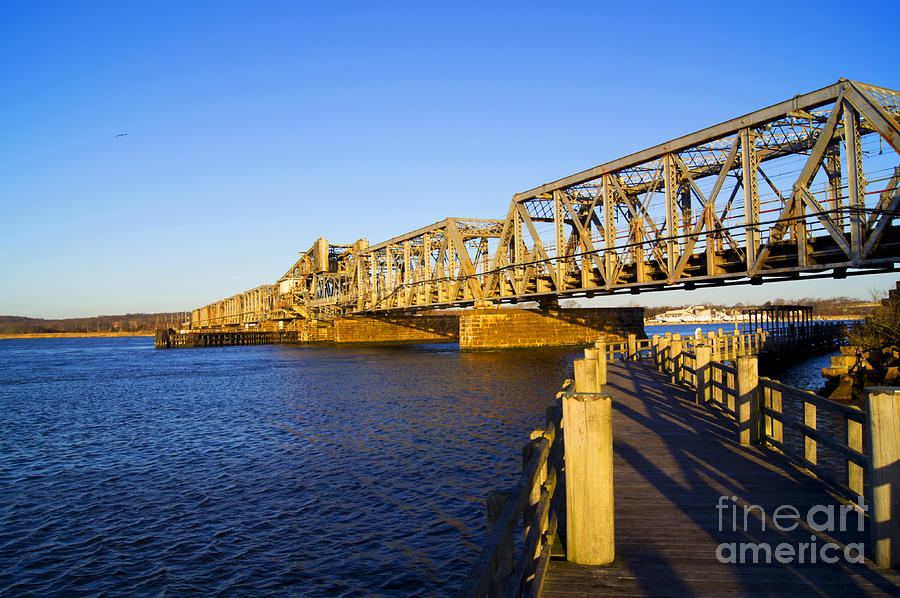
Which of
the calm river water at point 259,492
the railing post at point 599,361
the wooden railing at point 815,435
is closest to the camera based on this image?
the wooden railing at point 815,435

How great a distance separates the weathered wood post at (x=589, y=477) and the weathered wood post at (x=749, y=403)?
5.73 meters

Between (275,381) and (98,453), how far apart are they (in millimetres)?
21963

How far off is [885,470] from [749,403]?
16.8 feet

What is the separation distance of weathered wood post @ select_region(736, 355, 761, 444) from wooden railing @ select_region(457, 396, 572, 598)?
14.8 ft

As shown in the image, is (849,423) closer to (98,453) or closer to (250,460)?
(250,460)

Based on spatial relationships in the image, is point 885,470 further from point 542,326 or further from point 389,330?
point 389,330

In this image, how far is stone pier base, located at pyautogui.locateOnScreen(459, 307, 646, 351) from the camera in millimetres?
57406

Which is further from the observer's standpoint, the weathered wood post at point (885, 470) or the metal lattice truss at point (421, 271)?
the metal lattice truss at point (421, 271)

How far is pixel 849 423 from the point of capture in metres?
6.79

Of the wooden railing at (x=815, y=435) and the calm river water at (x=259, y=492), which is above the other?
the wooden railing at (x=815, y=435)

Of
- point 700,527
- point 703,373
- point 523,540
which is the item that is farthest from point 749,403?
point 523,540

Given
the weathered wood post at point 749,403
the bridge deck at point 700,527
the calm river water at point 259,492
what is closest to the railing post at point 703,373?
the bridge deck at point 700,527

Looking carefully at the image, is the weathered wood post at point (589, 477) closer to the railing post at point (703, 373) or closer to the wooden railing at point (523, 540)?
the wooden railing at point (523, 540)

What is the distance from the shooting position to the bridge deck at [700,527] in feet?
15.9
